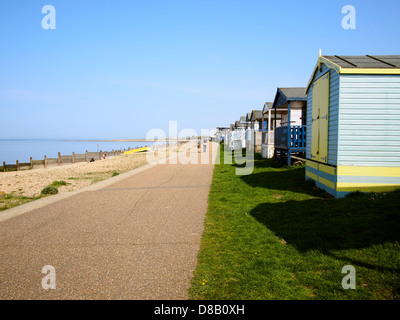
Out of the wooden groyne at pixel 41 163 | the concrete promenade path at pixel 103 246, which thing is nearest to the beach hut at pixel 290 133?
the concrete promenade path at pixel 103 246

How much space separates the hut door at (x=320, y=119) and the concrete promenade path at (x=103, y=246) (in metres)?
4.31

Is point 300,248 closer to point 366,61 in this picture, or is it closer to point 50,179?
point 366,61

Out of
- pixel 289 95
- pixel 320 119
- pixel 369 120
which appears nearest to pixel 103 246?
pixel 369 120

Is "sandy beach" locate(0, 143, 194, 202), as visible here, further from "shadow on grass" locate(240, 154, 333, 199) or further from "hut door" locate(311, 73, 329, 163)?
"hut door" locate(311, 73, 329, 163)

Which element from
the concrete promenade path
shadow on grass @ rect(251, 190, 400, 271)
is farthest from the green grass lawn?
the concrete promenade path

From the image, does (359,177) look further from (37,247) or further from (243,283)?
(37,247)

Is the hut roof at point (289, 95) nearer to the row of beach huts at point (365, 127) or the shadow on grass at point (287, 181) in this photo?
the shadow on grass at point (287, 181)

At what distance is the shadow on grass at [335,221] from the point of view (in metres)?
5.20

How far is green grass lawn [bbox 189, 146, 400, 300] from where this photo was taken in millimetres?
3844

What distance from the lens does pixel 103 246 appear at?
5.61 metres

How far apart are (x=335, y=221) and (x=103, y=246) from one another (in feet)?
16.1
